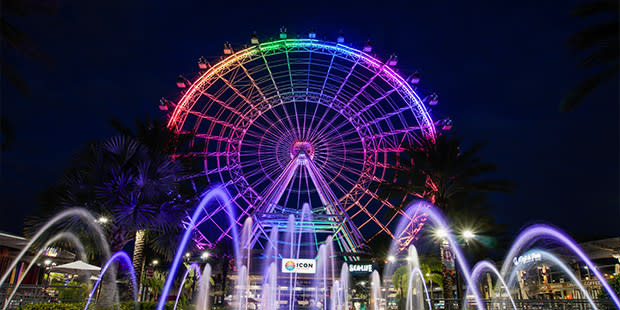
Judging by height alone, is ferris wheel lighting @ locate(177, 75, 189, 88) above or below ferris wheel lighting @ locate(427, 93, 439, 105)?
above

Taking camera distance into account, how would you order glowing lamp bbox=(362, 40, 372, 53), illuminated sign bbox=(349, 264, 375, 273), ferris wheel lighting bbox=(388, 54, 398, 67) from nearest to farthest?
glowing lamp bbox=(362, 40, 372, 53) < ferris wheel lighting bbox=(388, 54, 398, 67) < illuminated sign bbox=(349, 264, 375, 273)

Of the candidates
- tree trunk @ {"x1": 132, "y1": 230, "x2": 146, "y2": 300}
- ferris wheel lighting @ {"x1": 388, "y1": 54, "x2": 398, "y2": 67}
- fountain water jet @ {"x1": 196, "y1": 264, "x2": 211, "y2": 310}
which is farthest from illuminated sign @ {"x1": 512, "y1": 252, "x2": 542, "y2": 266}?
tree trunk @ {"x1": 132, "y1": 230, "x2": 146, "y2": 300}

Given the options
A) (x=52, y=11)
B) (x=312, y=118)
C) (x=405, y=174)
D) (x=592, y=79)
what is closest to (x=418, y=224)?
(x=405, y=174)

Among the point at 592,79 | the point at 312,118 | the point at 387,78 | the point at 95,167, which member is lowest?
the point at 95,167

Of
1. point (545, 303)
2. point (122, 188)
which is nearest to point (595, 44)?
point (545, 303)

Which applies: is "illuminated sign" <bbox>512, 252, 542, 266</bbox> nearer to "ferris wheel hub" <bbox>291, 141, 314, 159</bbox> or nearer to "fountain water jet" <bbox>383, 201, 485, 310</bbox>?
"fountain water jet" <bbox>383, 201, 485, 310</bbox>

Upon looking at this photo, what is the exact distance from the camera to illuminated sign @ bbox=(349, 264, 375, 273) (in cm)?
3020

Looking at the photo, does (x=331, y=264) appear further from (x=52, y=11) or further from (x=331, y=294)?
(x=52, y=11)

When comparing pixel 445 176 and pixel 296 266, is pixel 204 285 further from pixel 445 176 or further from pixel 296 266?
pixel 445 176

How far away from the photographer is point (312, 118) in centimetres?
3055

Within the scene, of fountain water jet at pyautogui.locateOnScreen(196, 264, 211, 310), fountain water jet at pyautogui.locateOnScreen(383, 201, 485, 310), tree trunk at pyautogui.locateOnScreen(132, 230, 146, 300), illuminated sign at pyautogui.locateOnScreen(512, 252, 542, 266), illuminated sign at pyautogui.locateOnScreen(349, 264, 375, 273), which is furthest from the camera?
illuminated sign at pyautogui.locateOnScreen(512, 252, 542, 266)

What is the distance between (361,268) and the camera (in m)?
30.3

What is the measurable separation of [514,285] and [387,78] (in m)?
25.2

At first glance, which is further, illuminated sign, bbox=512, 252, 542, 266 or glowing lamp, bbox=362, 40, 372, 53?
illuminated sign, bbox=512, 252, 542, 266
